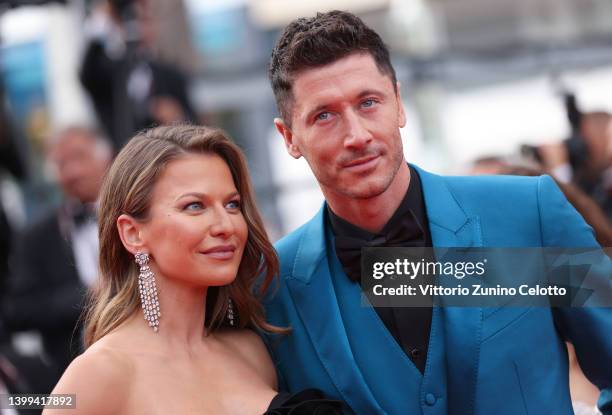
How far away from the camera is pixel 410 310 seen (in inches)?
106

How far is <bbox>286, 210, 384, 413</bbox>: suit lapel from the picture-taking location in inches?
→ 105

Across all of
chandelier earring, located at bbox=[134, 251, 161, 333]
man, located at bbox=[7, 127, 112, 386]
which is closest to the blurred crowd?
man, located at bbox=[7, 127, 112, 386]

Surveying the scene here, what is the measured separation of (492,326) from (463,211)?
339 millimetres

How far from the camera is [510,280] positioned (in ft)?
8.79

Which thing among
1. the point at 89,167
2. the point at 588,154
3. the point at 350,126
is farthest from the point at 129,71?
the point at 350,126

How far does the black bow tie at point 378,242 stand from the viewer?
9.03 feet

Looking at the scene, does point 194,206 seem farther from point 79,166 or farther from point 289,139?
point 79,166

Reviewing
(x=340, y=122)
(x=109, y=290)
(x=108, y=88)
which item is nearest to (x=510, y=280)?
(x=340, y=122)

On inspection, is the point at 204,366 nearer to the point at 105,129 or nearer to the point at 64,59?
the point at 105,129

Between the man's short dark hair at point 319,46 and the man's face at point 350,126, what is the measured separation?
25 mm

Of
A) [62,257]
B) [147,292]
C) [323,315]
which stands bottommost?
[62,257]

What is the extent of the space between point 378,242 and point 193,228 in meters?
0.51

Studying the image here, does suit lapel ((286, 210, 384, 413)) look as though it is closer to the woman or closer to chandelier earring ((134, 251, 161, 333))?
the woman

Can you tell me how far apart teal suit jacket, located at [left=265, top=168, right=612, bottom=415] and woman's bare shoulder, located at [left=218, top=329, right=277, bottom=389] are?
0.18ft
